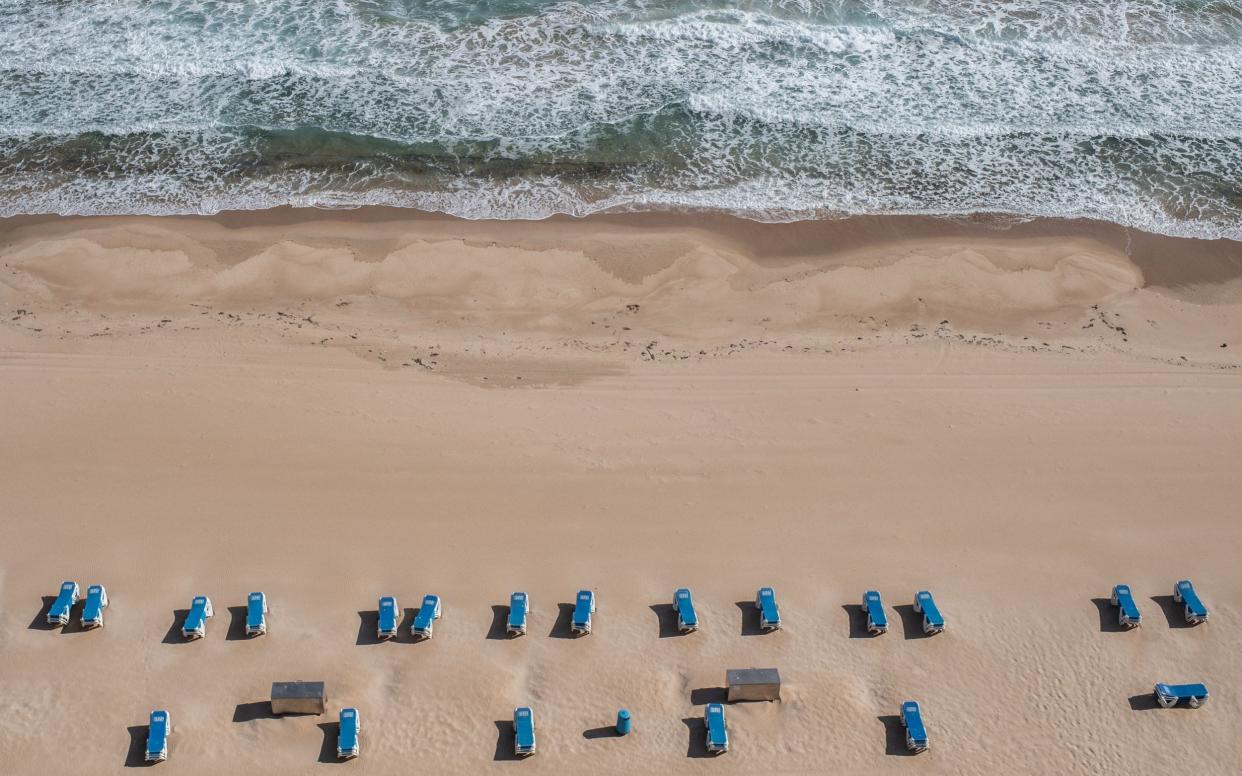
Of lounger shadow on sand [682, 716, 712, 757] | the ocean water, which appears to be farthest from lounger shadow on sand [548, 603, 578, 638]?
the ocean water

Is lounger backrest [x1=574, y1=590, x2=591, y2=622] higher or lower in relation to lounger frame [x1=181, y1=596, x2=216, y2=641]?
higher

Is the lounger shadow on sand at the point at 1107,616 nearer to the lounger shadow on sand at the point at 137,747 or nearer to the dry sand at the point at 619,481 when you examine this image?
the dry sand at the point at 619,481

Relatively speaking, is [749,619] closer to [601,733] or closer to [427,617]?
[601,733]

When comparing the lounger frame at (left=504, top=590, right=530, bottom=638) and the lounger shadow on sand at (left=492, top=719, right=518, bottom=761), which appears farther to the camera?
the lounger frame at (left=504, top=590, right=530, bottom=638)

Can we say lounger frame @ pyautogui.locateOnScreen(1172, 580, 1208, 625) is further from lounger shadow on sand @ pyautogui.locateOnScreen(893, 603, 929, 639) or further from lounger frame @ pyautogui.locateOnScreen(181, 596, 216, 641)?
lounger frame @ pyautogui.locateOnScreen(181, 596, 216, 641)

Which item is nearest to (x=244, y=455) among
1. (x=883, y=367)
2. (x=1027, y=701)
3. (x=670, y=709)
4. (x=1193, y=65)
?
(x=670, y=709)

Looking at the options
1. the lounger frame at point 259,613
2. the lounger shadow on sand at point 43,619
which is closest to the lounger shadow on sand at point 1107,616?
the lounger frame at point 259,613
